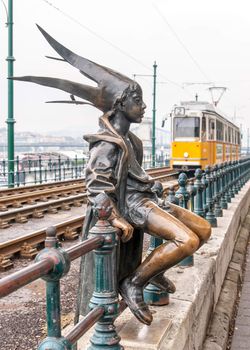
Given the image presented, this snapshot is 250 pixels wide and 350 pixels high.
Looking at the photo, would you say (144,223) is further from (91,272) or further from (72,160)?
(72,160)

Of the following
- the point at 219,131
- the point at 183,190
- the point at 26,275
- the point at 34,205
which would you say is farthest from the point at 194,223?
the point at 219,131

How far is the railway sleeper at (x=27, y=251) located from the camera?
689 cm

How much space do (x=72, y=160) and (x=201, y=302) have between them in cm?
1833

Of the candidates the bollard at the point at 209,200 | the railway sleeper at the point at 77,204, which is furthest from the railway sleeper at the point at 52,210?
the bollard at the point at 209,200

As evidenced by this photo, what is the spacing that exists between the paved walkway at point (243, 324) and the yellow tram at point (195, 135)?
16.6 m

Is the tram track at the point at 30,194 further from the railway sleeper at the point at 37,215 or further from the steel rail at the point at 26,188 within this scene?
the railway sleeper at the point at 37,215

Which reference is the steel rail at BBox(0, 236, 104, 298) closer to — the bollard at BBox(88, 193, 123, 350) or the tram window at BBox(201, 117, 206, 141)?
the bollard at BBox(88, 193, 123, 350)

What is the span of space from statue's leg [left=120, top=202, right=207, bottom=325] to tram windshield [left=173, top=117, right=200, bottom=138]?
64.6ft

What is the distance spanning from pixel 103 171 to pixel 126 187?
0.80 ft

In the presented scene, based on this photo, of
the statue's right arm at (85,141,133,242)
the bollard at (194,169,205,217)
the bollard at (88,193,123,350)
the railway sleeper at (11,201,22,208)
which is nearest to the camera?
the bollard at (88,193,123,350)

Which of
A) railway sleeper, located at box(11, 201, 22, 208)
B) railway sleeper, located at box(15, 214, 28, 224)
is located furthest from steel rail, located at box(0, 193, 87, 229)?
railway sleeper, located at box(11, 201, 22, 208)

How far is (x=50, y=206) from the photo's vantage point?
11648 millimetres

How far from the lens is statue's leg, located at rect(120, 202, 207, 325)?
2.99 metres

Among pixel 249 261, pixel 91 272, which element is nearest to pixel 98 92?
pixel 91 272
